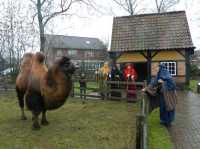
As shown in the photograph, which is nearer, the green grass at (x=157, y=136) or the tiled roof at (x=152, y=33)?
the green grass at (x=157, y=136)

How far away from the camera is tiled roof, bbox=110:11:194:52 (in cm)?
1380

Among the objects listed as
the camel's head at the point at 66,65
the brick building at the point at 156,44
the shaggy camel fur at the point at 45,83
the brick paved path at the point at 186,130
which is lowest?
the brick paved path at the point at 186,130

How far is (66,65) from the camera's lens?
4.06m

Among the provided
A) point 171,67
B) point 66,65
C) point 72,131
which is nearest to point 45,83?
point 66,65

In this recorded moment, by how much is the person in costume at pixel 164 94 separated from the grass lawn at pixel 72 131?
99cm

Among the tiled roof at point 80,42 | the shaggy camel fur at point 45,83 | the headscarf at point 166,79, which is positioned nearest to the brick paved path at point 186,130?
the headscarf at point 166,79

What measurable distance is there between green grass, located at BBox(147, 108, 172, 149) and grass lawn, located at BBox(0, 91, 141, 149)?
453mm

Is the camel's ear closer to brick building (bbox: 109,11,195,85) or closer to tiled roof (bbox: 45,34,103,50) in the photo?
brick building (bbox: 109,11,195,85)

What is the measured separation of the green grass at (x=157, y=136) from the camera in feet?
12.6

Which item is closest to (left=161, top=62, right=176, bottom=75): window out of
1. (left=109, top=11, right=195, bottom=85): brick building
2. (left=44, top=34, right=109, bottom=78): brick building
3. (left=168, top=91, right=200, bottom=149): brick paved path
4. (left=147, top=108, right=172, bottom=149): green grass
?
(left=109, top=11, right=195, bottom=85): brick building

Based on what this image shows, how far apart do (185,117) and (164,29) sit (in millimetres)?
10284

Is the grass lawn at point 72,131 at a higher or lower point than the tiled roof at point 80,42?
lower

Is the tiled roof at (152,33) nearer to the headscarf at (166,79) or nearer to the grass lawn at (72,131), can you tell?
the grass lawn at (72,131)

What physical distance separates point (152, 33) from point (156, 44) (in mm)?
1323
